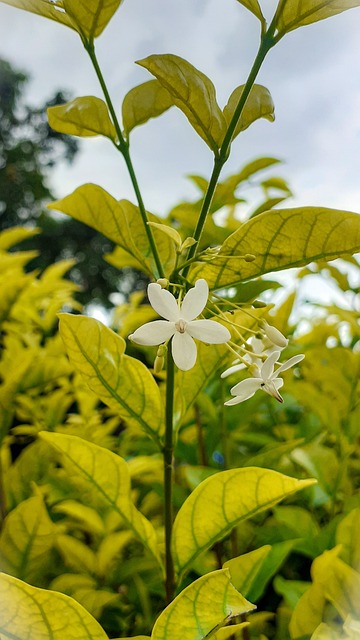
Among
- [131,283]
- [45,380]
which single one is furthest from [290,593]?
[131,283]

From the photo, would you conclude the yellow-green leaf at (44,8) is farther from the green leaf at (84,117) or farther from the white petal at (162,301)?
the white petal at (162,301)

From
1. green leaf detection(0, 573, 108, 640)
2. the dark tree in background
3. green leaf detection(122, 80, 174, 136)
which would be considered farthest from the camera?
the dark tree in background

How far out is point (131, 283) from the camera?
21.0 m

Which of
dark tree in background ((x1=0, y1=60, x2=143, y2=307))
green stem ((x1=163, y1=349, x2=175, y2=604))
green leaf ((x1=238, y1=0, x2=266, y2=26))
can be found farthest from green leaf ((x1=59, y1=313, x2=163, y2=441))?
dark tree in background ((x1=0, y1=60, x2=143, y2=307))

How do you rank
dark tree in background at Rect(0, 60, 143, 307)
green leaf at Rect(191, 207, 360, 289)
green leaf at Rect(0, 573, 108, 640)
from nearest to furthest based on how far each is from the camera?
green leaf at Rect(0, 573, 108, 640) < green leaf at Rect(191, 207, 360, 289) < dark tree in background at Rect(0, 60, 143, 307)

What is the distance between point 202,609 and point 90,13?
1.61 ft

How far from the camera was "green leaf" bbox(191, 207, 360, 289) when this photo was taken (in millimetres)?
525

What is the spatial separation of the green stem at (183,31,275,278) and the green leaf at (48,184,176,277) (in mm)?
80

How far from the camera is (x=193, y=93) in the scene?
1.75 feet

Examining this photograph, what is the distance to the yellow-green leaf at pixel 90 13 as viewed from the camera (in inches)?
21.7

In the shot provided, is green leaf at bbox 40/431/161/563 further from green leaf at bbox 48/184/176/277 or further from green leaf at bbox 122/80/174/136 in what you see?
green leaf at bbox 122/80/174/136

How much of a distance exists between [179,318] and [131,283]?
67.7 ft

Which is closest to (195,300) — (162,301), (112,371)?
(162,301)

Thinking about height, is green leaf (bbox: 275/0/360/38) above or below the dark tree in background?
above
